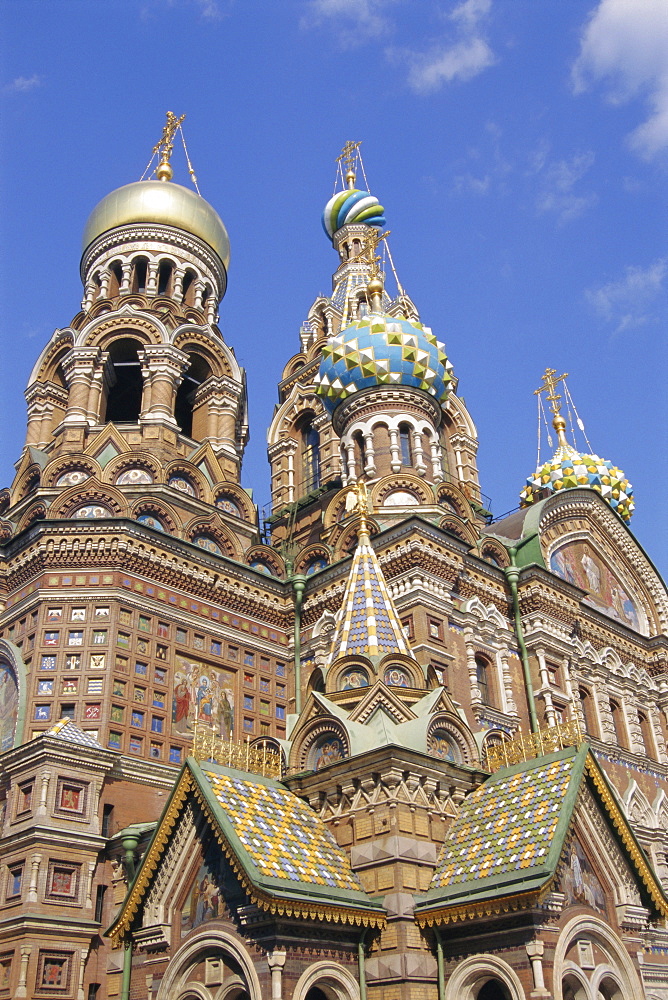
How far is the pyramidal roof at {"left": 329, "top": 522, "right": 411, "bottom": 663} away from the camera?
11.8 meters

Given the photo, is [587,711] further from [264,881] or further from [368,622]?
[264,881]

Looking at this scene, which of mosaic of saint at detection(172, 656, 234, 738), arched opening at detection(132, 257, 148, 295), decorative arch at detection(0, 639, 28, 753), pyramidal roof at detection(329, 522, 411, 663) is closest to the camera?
pyramidal roof at detection(329, 522, 411, 663)

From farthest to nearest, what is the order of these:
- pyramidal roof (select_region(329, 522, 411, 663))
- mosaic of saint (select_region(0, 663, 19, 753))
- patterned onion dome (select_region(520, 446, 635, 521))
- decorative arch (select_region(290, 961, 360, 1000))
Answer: patterned onion dome (select_region(520, 446, 635, 521)) < mosaic of saint (select_region(0, 663, 19, 753)) < pyramidal roof (select_region(329, 522, 411, 663)) < decorative arch (select_region(290, 961, 360, 1000))

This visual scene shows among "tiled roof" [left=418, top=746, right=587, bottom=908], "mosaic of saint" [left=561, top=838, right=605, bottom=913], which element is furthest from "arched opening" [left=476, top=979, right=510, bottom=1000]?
"mosaic of saint" [left=561, top=838, right=605, bottom=913]

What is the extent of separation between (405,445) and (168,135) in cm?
1398

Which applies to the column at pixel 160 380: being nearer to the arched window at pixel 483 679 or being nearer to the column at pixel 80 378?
the column at pixel 80 378

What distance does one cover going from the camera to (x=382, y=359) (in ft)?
66.6

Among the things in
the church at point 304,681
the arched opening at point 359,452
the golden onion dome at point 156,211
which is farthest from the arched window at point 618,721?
the golden onion dome at point 156,211

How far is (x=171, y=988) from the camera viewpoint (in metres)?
9.39

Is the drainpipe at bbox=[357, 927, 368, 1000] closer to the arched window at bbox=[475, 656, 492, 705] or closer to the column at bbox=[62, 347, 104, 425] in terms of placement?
the arched window at bbox=[475, 656, 492, 705]

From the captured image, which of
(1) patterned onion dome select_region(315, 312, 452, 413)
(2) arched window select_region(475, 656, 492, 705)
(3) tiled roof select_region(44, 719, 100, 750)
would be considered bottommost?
(3) tiled roof select_region(44, 719, 100, 750)

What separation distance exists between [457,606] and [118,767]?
635 cm

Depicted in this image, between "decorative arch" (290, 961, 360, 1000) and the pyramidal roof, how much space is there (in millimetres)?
3535

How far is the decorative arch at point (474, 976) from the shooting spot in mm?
8944
